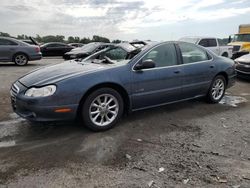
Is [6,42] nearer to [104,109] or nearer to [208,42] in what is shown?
[208,42]

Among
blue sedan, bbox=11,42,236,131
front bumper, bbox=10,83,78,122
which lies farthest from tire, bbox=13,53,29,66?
front bumper, bbox=10,83,78,122

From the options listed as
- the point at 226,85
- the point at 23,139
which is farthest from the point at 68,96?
the point at 226,85

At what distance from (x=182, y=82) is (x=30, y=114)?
9.54 feet

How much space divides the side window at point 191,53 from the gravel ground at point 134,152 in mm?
1120

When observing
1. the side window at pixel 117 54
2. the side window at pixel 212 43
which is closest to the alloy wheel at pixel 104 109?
the side window at pixel 117 54

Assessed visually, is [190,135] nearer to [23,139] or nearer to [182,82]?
[182,82]

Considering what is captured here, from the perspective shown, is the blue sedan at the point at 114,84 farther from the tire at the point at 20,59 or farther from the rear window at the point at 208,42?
the tire at the point at 20,59

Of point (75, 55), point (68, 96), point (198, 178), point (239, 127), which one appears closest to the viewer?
point (198, 178)

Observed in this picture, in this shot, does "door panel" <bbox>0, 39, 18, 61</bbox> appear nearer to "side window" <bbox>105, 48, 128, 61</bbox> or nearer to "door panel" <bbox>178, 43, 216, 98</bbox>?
"side window" <bbox>105, 48, 128, 61</bbox>

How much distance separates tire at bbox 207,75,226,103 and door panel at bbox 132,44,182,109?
1142mm

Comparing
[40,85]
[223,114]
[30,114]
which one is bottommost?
[223,114]

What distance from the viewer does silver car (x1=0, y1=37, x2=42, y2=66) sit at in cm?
1363

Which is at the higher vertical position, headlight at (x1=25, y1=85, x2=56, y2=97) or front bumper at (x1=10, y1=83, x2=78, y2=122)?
headlight at (x1=25, y1=85, x2=56, y2=97)

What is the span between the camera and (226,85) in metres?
6.65
